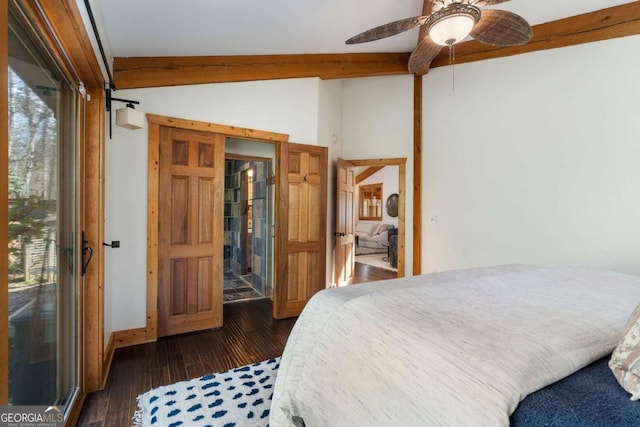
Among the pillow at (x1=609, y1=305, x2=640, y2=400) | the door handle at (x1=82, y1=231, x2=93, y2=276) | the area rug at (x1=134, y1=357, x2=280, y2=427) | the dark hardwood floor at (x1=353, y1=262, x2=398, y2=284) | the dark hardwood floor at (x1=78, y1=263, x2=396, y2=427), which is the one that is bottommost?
the dark hardwood floor at (x1=78, y1=263, x2=396, y2=427)

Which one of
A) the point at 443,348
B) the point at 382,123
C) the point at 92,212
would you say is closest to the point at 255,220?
the point at 382,123

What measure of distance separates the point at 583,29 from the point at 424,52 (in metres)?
1.76

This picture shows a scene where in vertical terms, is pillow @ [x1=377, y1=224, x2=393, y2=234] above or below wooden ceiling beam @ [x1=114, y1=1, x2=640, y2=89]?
below

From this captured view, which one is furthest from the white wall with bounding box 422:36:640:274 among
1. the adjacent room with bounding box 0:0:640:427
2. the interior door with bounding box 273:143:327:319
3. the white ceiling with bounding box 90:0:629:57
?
the interior door with bounding box 273:143:327:319

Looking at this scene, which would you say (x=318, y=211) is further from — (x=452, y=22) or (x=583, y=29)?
(x=583, y=29)

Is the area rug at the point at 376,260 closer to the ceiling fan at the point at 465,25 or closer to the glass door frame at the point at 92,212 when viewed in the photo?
the ceiling fan at the point at 465,25

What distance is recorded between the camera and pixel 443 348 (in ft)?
2.99

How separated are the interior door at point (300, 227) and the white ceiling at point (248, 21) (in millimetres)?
1108

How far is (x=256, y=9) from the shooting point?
2.26m

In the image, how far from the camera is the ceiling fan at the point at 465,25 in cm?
187

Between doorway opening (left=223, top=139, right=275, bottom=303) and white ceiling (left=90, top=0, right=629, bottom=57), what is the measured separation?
1.44 metres

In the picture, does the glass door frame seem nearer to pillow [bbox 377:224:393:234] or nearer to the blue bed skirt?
the blue bed skirt

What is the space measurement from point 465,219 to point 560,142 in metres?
1.21

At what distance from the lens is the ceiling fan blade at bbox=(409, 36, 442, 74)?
7.74ft
